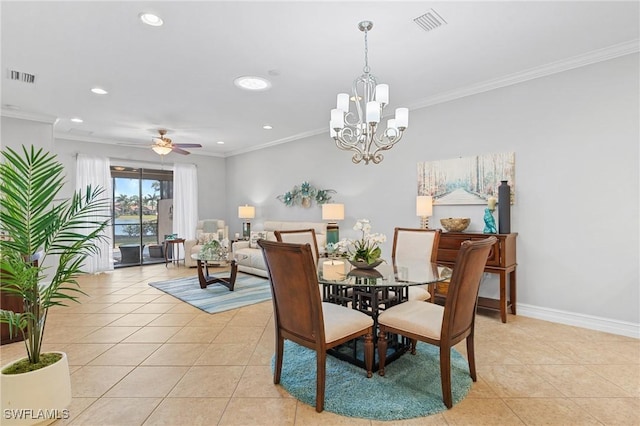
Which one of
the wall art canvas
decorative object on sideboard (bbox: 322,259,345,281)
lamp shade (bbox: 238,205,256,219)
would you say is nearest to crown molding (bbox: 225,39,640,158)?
the wall art canvas

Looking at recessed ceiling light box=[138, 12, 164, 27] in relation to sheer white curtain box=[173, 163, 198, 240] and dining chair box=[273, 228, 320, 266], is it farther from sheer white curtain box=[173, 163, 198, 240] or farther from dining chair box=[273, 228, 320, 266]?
sheer white curtain box=[173, 163, 198, 240]

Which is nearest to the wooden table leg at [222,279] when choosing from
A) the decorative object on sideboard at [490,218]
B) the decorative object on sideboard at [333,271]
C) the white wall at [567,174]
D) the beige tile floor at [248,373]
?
the beige tile floor at [248,373]

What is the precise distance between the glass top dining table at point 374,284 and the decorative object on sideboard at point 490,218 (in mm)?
1161

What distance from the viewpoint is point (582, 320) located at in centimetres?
321

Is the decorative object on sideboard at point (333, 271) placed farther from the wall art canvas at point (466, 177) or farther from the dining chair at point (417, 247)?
the wall art canvas at point (466, 177)

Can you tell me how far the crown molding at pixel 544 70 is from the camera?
2.94 metres

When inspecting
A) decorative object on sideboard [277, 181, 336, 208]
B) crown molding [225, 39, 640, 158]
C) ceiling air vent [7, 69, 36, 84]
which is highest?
ceiling air vent [7, 69, 36, 84]

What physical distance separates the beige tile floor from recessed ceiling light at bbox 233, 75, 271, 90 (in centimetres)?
269

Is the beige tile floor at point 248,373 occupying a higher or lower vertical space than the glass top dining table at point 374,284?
lower

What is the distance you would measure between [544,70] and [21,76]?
5.58m

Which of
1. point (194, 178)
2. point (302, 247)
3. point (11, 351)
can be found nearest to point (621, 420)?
point (302, 247)

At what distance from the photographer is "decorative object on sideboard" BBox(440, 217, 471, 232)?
3.71m

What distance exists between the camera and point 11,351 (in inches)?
110

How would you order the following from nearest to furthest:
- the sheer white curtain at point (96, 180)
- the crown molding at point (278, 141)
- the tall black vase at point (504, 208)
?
the tall black vase at point (504, 208), the crown molding at point (278, 141), the sheer white curtain at point (96, 180)
